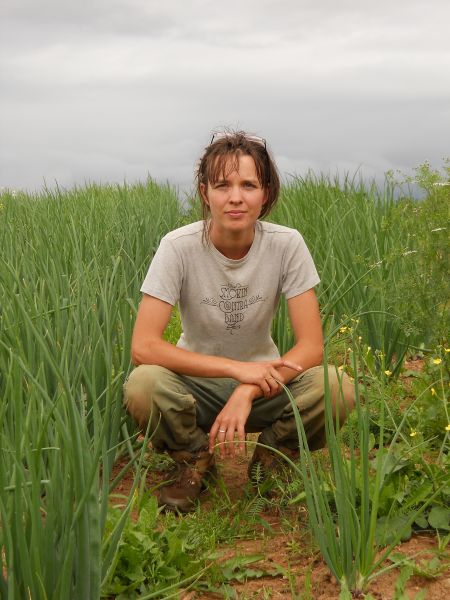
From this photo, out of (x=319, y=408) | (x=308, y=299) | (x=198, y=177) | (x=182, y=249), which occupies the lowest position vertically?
(x=319, y=408)

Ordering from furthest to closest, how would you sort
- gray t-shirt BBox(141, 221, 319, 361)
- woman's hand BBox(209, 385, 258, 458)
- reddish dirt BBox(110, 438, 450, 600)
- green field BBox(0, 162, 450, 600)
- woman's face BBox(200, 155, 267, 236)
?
gray t-shirt BBox(141, 221, 319, 361) → woman's face BBox(200, 155, 267, 236) → woman's hand BBox(209, 385, 258, 458) → reddish dirt BBox(110, 438, 450, 600) → green field BBox(0, 162, 450, 600)

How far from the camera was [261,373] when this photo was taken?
2385 mm

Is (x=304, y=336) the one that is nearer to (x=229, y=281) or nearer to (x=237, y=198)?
(x=229, y=281)

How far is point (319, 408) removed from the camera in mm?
2484

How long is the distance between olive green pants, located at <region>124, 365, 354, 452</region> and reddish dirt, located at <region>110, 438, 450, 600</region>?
0.96ft

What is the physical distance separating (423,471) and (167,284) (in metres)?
0.88

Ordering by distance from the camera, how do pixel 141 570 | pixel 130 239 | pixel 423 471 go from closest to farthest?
pixel 141 570 → pixel 423 471 → pixel 130 239

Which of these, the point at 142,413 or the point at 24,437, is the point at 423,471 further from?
the point at 24,437

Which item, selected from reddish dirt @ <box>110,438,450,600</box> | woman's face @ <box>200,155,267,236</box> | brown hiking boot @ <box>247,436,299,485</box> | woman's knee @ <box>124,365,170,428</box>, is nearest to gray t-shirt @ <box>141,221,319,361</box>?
woman's face @ <box>200,155,267,236</box>

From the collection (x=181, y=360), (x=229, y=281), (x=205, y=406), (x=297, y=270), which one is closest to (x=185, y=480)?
(x=205, y=406)

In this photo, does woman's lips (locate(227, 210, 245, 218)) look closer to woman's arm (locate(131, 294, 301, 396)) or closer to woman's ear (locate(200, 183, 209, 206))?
woman's ear (locate(200, 183, 209, 206))

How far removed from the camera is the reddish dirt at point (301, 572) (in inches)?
77.8

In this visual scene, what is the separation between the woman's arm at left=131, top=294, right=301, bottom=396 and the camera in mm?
2393

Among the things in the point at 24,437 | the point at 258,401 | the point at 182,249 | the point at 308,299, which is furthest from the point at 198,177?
the point at 24,437
